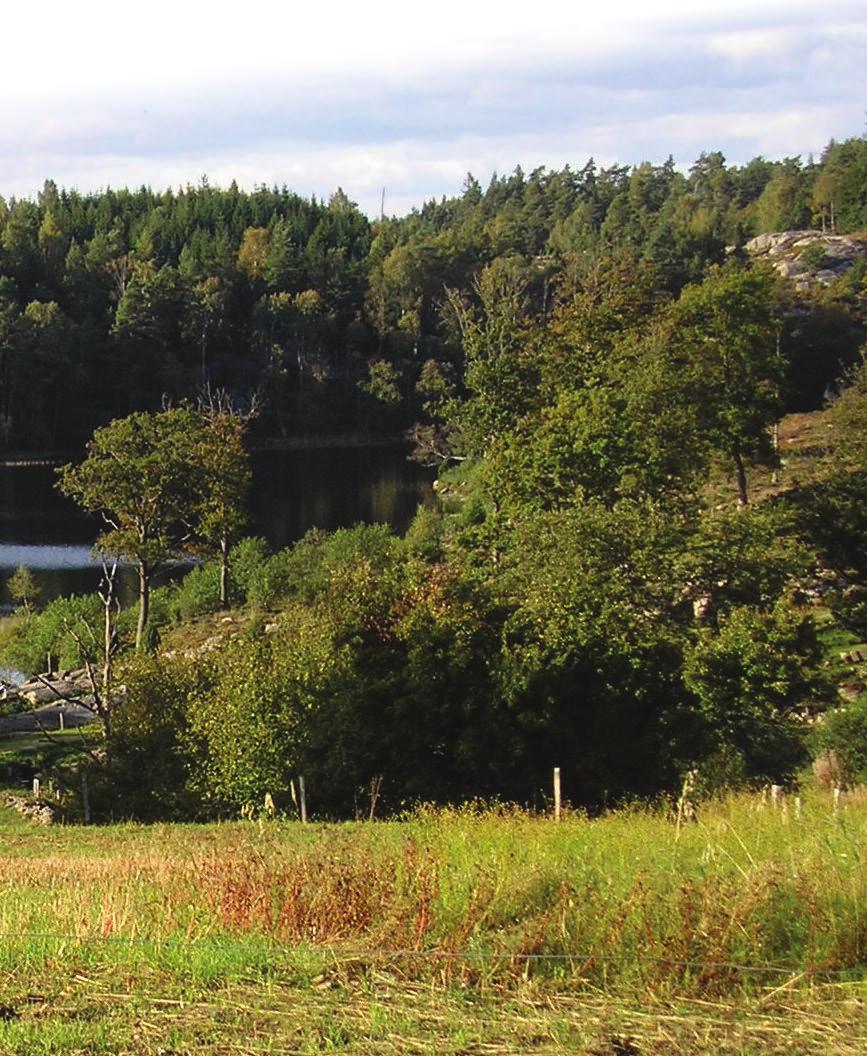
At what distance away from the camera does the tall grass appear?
6785 mm

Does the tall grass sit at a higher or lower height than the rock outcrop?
lower

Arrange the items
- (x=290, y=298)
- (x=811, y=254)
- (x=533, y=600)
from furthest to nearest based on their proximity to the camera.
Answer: (x=290, y=298) → (x=811, y=254) → (x=533, y=600)

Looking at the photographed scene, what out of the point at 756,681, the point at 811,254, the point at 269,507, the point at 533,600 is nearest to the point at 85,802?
the point at 533,600

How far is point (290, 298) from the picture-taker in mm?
122188

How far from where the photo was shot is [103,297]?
379ft

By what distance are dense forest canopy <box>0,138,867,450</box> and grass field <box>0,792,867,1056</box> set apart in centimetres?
8189

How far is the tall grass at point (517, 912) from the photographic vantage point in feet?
22.3

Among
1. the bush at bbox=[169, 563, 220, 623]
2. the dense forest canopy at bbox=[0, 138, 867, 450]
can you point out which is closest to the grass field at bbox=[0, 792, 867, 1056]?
the bush at bbox=[169, 563, 220, 623]

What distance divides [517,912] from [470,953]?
769 mm

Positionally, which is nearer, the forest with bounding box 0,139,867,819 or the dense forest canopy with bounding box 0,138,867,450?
the forest with bounding box 0,139,867,819

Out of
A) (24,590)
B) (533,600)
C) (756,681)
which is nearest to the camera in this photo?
(756,681)

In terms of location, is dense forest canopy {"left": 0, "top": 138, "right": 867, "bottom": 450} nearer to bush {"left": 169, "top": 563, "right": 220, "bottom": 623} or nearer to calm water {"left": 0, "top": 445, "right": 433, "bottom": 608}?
calm water {"left": 0, "top": 445, "right": 433, "bottom": 608}

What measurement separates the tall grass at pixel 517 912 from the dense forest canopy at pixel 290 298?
8137 centimetres

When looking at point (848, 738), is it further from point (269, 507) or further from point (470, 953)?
point (269, 507)
